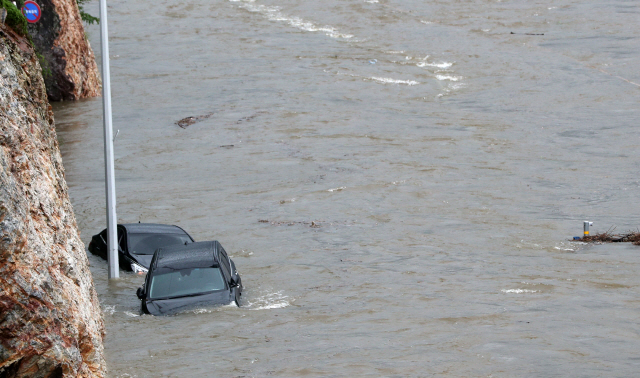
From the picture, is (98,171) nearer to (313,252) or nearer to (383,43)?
(313,252)

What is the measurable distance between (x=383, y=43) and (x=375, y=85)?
11.2 m

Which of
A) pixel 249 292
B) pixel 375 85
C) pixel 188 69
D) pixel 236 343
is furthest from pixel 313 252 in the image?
pixel 188 69

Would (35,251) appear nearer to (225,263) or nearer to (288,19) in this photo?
(225,263)

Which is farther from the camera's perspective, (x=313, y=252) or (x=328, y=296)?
(x=313, y=252)

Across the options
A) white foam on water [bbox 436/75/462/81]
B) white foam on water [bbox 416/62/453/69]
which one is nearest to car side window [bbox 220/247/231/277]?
white foam on water [bbox 436/75/462/81]

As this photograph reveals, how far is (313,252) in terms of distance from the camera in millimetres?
18031

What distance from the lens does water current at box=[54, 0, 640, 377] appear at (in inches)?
467

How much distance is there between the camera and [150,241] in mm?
17172

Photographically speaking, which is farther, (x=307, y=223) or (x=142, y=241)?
(x=307, y=223)

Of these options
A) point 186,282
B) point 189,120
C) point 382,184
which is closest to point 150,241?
point 186,282

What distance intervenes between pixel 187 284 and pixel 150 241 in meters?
3.97

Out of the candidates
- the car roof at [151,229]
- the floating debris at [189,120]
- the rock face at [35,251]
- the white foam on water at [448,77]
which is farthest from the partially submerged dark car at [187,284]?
the white foam on water at [448,77]

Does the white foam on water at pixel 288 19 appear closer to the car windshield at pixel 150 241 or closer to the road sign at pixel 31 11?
the car windshield at pixel 150 241

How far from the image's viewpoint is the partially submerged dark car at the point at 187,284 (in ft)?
43.0
